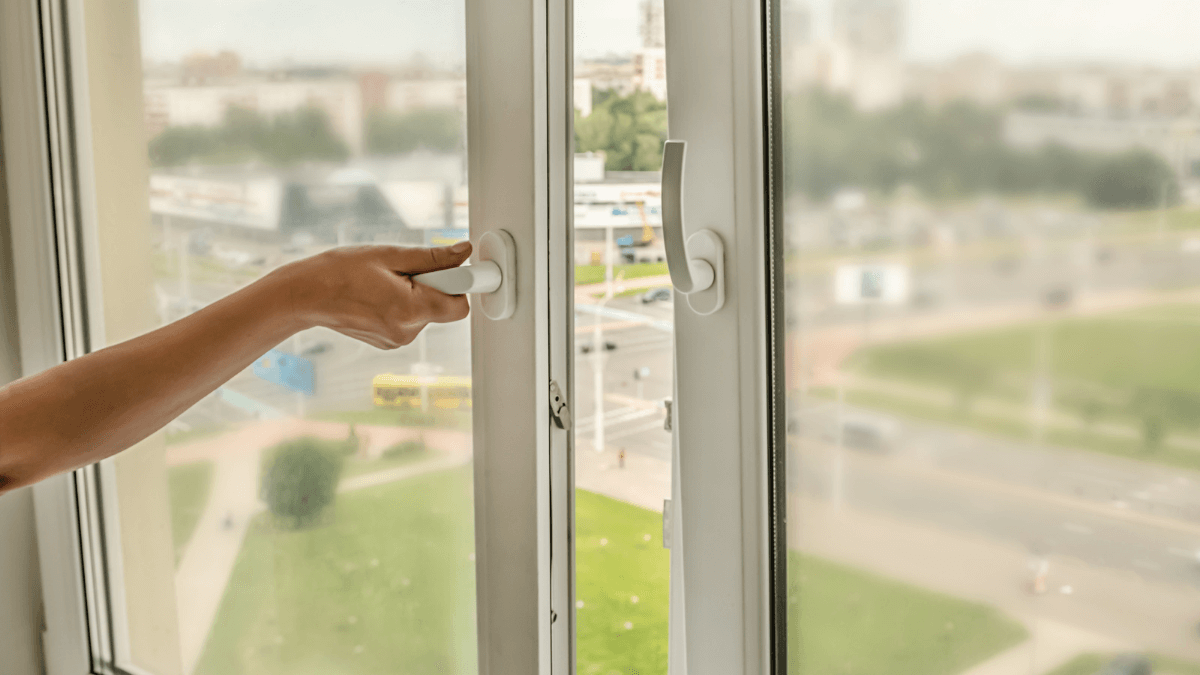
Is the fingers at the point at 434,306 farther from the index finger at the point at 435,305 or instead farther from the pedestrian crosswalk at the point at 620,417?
the pedestrian crosswalk at the point at 620,417

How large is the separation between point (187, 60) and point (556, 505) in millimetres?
796

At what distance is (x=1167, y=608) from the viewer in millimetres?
597

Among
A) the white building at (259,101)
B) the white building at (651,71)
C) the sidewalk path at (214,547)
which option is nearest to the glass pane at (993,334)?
the white building at (651,71)

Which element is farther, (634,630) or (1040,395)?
(634,630)

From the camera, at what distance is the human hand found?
2.46 feet

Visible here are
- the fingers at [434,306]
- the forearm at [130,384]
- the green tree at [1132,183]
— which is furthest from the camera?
the fingers at [434,306]

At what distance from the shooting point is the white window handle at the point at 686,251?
2.32ft

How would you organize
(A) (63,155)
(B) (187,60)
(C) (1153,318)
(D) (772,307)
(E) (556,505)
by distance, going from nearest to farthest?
(C) (1153,318)
(D) (772,307)
(E) (556,505)
(B) (187,60)
(A) (63,155)

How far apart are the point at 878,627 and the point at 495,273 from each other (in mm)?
488

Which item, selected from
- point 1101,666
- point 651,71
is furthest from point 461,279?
point 1101,666

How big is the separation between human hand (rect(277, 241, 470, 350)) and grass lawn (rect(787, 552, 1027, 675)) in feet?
1.40

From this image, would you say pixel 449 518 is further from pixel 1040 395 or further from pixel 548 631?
pixel 1040 395

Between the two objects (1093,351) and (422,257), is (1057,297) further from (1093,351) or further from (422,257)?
(422,257)

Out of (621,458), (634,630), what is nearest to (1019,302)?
(621,458)
